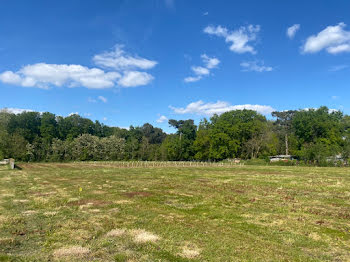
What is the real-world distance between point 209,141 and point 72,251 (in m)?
71.2

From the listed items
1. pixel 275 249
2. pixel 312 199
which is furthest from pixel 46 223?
pixel 312 199

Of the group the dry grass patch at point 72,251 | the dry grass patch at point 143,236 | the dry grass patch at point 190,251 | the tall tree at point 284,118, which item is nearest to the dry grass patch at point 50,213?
the dry grass patch at point 72,251

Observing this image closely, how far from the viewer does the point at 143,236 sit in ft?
23.6

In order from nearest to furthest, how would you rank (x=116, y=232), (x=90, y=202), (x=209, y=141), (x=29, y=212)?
(x=116, y=232) < (x=29, y=212) < (x=90, y=202) < (x=209, y=141)

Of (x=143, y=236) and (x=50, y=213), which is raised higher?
(x=143, y=236)

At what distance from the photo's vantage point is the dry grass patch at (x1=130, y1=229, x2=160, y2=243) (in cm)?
687

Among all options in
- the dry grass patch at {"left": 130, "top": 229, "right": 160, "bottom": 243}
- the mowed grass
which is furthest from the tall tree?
the dry grass patch at {"left": 130, "top": 229, "right": 160, "bottom": 243}

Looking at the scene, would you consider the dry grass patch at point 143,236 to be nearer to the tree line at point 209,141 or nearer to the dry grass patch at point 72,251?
the dry grass patch at point 72,251

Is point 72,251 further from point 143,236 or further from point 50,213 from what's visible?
point 50,213

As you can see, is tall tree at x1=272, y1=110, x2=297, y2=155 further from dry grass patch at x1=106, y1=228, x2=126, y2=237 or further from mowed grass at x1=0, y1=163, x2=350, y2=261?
dry grass patch at x1=106, y1=228, x2=126, y2=237

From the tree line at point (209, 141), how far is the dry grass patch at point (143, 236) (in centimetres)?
5786

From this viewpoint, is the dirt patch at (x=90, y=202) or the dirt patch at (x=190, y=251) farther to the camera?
the dirt patch at (x=90, y=202)

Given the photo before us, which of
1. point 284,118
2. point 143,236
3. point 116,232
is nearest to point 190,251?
point 143,236

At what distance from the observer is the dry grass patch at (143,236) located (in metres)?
6.87
